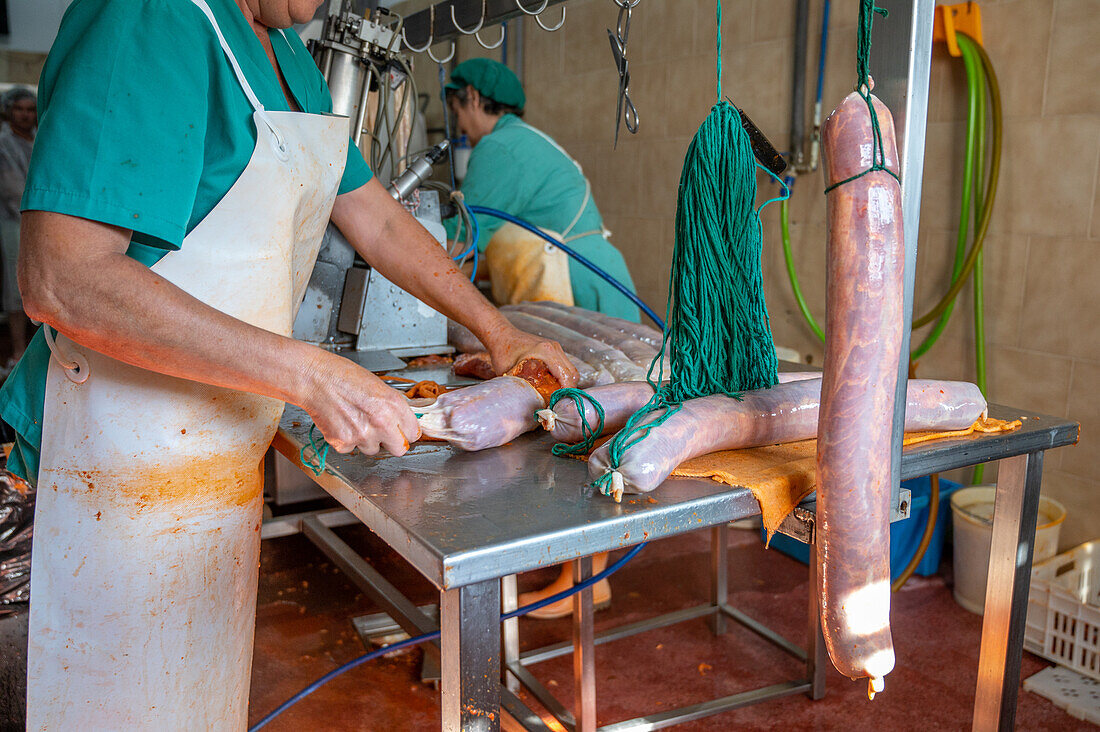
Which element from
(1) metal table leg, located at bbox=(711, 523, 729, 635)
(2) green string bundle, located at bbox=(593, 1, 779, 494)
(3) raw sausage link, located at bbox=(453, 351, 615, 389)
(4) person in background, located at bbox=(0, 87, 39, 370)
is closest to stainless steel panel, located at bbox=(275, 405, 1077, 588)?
(2) green string bundle, located at bbox=(593, 1, 779, 494)

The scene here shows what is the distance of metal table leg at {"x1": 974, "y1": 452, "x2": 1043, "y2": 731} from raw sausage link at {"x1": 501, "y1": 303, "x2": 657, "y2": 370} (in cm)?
80

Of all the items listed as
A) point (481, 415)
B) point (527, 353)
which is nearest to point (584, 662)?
point (527, 353)

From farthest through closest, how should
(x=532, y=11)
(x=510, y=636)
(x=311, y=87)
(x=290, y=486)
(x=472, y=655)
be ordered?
(x=290, y=486)
(x=510, y=636)
(x=532, y=11)
(x=311, y=87)
(x=472, y=655)

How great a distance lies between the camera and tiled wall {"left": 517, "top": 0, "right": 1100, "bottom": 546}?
3.11 metres

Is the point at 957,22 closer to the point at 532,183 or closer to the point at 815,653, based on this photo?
the point at 532,183

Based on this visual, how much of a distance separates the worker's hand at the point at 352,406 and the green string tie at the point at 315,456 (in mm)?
163

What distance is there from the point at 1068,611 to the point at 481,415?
2.24m

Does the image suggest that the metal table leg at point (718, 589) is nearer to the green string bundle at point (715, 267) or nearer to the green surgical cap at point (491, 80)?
the green string bundle at point (715, 267)

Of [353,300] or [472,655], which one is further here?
[353,300]

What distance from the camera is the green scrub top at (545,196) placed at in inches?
141

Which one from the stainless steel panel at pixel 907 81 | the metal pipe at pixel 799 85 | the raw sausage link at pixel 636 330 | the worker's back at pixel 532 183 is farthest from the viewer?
the metal pipe at pixel 799 85

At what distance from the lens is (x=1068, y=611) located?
2.69m

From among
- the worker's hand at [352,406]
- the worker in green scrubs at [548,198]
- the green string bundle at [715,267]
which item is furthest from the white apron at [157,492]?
the worker in green scrubs at [548,198]

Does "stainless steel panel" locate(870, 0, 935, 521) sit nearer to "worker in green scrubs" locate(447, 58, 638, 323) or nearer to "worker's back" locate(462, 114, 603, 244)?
"worker in green scrubs" locate(447, 58, 638, 323)
